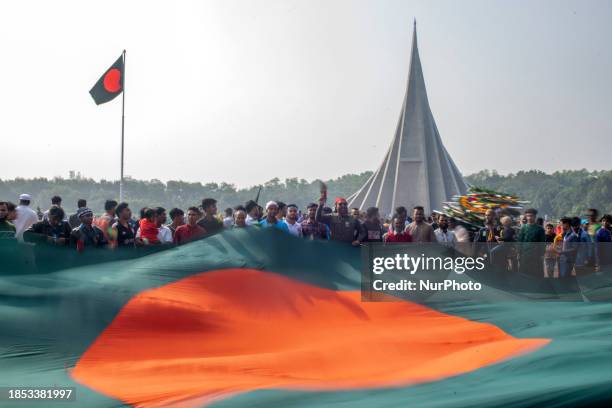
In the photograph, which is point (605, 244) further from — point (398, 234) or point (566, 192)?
point (566, 192)

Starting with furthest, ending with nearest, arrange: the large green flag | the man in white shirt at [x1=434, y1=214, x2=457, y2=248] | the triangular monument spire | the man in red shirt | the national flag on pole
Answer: the triangular monument spire, the national flag on pole, the man in white shirt at [x1=434, y1=214, x2=457, y2=248], the man in red shirt, the large green flag

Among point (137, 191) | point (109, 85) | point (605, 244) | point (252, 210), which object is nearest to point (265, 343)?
point (252, 210)

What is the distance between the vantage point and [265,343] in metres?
5.43

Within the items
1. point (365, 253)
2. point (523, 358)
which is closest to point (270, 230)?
point (365, 253)

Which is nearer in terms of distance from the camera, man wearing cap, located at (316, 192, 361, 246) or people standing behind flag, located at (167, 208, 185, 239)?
man wearing cap, located at (316, 192, 361, 246)

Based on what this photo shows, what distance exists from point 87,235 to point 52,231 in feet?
2.42

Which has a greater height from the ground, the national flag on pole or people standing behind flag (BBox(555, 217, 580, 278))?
the national flag on pole

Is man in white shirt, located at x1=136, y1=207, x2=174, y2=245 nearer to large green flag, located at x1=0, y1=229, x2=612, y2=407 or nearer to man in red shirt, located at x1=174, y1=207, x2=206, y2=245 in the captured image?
man in red shirt, located at x1=174, y1=207, x2=206, y2=245

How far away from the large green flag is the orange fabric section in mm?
15

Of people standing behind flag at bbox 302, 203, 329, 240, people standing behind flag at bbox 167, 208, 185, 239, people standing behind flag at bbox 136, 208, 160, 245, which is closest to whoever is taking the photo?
people standing behind flag at bbox 136, 208, 160, 245

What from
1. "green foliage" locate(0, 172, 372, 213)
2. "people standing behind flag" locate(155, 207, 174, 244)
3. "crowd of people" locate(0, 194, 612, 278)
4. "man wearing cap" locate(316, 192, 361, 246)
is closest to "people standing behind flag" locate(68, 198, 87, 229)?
"crowd of people" locate(0, 194, 612, 278)

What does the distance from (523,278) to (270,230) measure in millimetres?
2547

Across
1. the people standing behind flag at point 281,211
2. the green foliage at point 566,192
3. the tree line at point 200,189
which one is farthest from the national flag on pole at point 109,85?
the tree line at point 200,189

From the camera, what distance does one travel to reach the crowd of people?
7559mm
